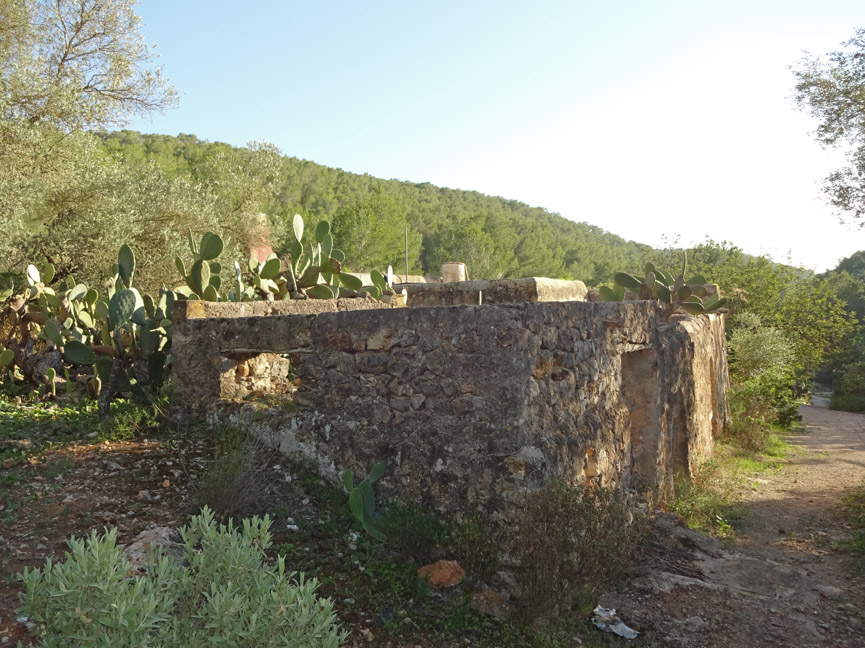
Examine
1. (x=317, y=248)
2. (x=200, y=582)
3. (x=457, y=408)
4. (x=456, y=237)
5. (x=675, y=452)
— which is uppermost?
(x=456, y=237)

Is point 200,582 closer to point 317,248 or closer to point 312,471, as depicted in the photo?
point 312,471

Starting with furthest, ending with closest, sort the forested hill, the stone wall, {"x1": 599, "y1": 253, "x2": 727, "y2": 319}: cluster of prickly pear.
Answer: the forested hill
{"x1": 599, "y1": 253, "x2": 727, "y2": 319}: cluster of prickly pear
the stone wall

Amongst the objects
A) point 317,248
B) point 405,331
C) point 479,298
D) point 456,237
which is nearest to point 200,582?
point 405,331

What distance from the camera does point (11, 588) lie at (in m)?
2.93

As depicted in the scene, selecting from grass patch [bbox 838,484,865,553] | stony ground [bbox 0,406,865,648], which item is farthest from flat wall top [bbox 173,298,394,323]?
grass patch [bbox 838,484,865,553]

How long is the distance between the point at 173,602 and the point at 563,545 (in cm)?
234

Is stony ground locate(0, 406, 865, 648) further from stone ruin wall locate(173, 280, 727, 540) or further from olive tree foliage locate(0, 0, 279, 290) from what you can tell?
olive tree foliage locate(0, 0, 279, 290)

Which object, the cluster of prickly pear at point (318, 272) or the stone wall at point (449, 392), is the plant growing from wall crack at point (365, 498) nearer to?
the stone wall at point (449, 392)

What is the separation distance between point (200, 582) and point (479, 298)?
6.34 metres

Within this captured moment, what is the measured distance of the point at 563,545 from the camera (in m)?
3.67

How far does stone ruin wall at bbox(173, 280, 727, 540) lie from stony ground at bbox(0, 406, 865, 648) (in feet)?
2.33

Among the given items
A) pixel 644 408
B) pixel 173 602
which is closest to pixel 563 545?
pixel 173 602

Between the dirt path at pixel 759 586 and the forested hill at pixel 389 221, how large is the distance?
52.8 ft

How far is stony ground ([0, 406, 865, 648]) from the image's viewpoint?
3547mm
